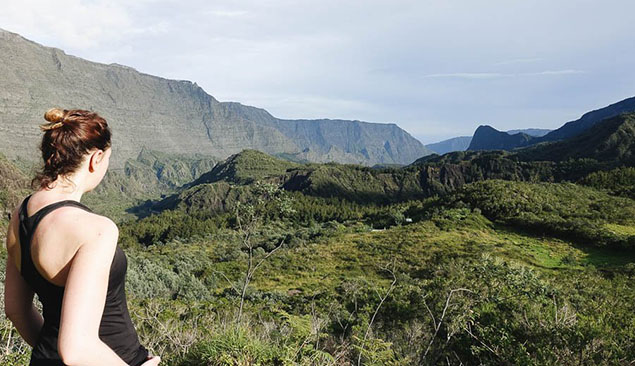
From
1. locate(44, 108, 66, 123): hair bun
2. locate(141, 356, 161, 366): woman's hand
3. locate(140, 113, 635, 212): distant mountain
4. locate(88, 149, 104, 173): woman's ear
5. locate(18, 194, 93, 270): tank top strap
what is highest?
locate(44, 108, 66, 123): hair bun

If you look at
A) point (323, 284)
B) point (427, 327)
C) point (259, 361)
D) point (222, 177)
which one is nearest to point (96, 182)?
point (259, 361)

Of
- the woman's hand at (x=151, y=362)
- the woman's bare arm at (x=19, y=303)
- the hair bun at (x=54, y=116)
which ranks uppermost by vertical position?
the hair bun at (x=54, y=116)

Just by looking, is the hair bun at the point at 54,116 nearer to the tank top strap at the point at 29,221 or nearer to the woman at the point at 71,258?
the woman at the point at 71,258

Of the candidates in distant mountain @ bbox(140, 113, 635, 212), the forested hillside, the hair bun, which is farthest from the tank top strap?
distant mountain @ bbox(140, 113, 635, 212)

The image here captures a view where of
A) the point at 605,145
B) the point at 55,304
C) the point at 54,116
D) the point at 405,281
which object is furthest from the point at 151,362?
the point at 605,145

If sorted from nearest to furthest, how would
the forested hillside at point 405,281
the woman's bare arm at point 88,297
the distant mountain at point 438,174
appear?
1. the woman's bare arm at point 88,297
2. the forested hillside at point 405,281
3. the distant mountain at point 438,174

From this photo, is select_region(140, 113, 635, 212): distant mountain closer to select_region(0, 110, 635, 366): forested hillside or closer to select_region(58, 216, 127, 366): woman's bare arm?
select_region(0, 110, 635, 366): forested hillside

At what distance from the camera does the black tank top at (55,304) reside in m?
1.43

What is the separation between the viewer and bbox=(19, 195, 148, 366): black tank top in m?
1.43

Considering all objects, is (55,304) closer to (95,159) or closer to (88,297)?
(88,297)

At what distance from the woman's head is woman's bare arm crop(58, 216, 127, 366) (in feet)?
1.15

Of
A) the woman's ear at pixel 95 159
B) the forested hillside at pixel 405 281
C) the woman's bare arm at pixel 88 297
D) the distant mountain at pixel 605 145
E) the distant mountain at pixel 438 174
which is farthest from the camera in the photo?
the distant mountain at pixel 438 174

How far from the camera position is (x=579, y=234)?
37062 millimetres

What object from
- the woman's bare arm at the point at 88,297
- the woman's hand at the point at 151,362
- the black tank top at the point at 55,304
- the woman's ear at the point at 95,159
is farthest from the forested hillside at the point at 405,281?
the woman's bare arm at the point at 88,297
